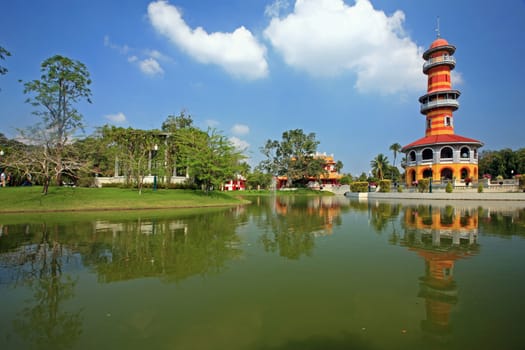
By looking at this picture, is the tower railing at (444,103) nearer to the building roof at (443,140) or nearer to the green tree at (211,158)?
the building roof at (443,140)

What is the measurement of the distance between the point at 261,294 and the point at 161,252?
3.92 meters

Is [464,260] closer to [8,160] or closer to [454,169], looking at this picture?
[8,160]

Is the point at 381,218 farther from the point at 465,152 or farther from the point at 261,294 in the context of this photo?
the point at 465,152

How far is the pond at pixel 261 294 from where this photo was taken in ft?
11.0

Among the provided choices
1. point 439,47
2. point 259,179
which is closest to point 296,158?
point 259,179

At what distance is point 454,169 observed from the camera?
4328 centimetres

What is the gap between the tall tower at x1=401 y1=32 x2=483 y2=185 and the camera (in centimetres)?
4353

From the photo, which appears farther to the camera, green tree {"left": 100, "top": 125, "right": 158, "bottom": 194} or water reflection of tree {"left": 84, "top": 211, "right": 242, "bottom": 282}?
green tree {"left": 100, "top": 125, "right": 158, "bottom": 194}

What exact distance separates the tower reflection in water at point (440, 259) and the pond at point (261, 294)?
0.10 ft

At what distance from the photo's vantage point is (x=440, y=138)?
4497 centimetres

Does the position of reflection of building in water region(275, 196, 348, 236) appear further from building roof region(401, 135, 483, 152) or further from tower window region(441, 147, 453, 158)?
tower window region(441, 147, 453, 158)

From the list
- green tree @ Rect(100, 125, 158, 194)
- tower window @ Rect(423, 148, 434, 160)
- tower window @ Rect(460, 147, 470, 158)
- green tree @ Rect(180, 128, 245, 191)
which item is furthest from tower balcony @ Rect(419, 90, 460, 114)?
green tree @ Rect(100, 125, 158, 194)

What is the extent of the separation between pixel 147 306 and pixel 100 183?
31226mm

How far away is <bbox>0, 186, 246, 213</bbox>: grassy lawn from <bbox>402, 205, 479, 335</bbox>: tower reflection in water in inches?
648
